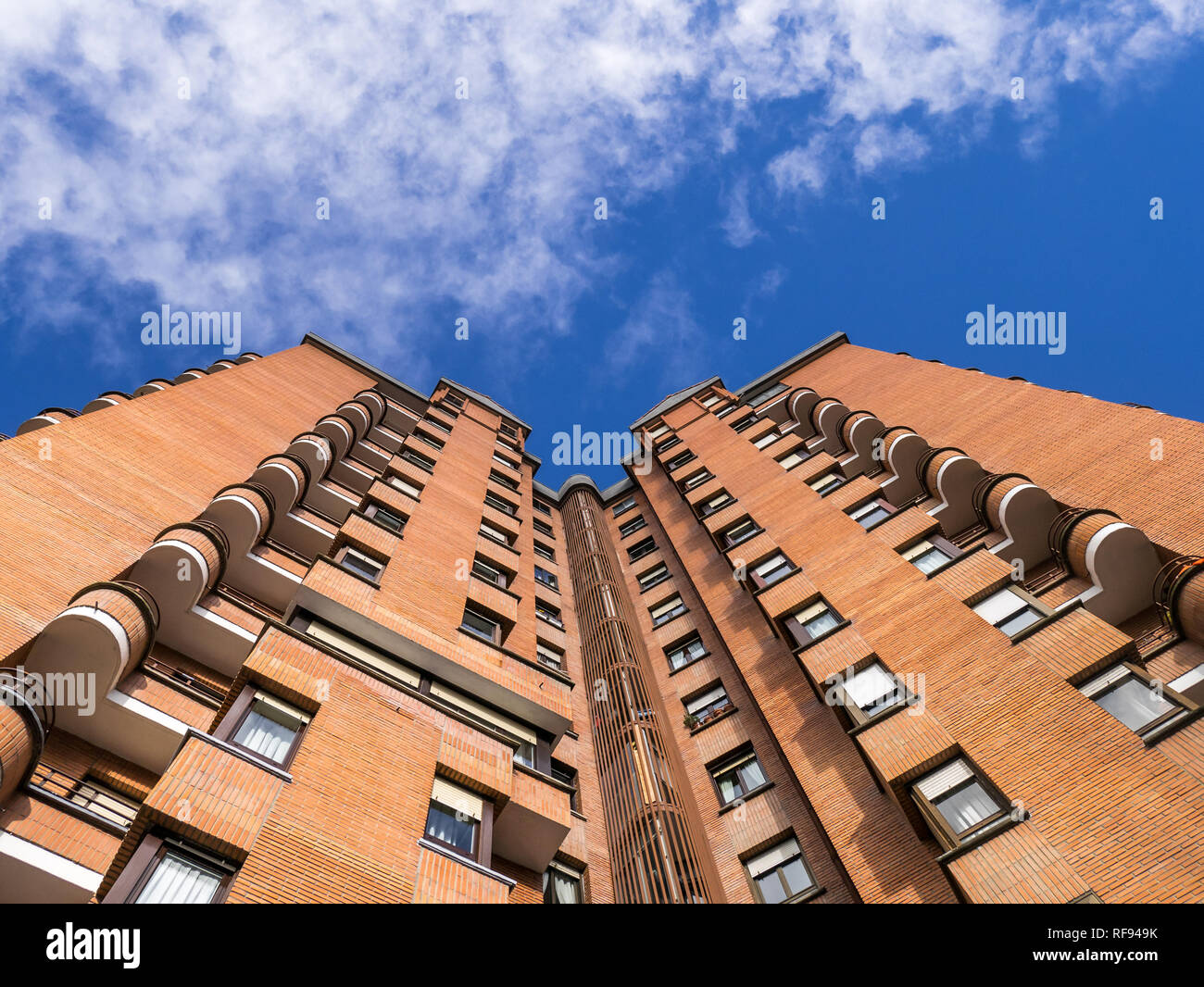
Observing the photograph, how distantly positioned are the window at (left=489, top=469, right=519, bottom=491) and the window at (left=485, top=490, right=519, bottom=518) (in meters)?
2.39

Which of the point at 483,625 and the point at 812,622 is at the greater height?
the point at 483,625

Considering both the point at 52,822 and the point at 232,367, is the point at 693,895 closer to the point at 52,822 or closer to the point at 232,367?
the point at 52,822

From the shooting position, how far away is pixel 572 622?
1145 inches

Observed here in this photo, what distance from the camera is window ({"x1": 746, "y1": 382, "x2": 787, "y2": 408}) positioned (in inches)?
1865

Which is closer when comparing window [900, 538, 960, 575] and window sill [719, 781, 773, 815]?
window sill [719, 781, 773, 815]

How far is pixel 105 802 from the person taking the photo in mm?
13039

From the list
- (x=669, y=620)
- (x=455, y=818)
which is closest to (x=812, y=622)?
(x=669, y=620)

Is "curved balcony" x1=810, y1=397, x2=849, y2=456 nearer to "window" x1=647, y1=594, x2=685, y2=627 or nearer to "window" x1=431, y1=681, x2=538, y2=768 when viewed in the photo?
"window" x1=647, y1=594, x2=685, y2=627

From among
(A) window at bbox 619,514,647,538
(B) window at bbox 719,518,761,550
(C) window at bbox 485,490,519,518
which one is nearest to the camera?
(B) window at bbox 719,518,761,550

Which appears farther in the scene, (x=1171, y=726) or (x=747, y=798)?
(x=747, y=798)

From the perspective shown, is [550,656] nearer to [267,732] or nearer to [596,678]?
[596,678]

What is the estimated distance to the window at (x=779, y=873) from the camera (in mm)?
16969

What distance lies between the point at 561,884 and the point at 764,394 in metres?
37.0

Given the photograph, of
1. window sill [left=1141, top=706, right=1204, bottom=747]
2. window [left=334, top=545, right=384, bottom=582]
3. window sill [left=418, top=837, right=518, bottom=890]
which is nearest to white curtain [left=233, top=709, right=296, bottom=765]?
window sill [left=418, top=837, right=518, bottom=890]
